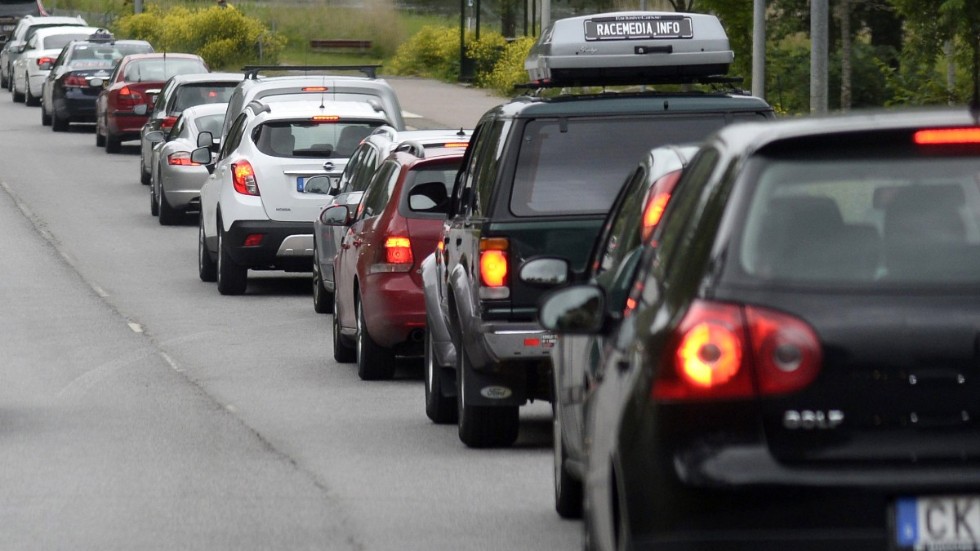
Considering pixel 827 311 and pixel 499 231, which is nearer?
pixel 827 311

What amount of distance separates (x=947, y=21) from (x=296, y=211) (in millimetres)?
6557

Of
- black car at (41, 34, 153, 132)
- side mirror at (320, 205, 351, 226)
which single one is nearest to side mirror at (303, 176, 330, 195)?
side mirror at (320, 205, 351, 226)

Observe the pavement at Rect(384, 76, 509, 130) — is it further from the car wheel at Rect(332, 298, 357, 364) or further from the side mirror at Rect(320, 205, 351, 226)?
the car wheel at Rect(332, 298, 357, 364)


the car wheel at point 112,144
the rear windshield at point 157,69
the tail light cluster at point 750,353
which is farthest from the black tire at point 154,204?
the tail light cluster at point 750,353

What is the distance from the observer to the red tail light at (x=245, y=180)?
1839 centimetres

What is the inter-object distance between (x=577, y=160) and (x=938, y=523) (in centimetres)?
525

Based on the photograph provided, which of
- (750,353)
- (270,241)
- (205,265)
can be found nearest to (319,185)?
(270,241)

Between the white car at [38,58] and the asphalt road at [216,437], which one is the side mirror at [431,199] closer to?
the asphalt road at [216,437]

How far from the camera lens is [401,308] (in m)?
13.1

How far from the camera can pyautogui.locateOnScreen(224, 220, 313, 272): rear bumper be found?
1830cm

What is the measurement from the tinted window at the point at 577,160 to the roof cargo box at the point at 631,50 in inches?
84.8

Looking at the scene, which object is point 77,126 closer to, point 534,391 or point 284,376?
point 284,376

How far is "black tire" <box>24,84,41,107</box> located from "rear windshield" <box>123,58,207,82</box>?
15.1 m

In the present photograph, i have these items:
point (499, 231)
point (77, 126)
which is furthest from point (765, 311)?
point (77, 126)
